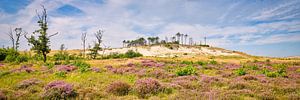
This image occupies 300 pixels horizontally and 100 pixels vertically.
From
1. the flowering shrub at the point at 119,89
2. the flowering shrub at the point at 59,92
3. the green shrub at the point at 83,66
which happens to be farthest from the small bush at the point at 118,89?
the green shrub at the point at 83,66

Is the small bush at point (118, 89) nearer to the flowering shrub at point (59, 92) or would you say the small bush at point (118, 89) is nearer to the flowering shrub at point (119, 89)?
the flowering shrub at point (119, 89)

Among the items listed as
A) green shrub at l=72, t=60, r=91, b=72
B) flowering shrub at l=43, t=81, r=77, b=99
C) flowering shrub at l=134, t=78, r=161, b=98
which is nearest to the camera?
flowering shrub at l=43, t=81, r=77, b=99

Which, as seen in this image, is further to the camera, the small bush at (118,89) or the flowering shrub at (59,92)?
the small bush at (118,89)

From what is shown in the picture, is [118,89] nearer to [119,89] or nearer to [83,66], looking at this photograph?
[119,89]

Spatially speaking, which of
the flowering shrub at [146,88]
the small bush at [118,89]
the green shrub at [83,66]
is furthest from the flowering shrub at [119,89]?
the green shrub at [83,66]

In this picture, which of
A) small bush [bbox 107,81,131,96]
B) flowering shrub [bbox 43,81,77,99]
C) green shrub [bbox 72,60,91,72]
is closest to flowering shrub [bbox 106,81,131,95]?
small bush [bbox 107,81,131,96]

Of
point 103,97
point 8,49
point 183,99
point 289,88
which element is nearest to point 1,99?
point 103,97

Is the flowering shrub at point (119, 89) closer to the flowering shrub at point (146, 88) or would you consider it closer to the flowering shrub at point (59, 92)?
the flowering shrub at point (146, 88)

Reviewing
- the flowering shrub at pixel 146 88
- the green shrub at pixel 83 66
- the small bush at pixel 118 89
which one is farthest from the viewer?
the green shrub at pixel 83 66

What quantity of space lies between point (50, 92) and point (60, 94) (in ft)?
1.45

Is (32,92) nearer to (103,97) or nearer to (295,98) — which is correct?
(103,97)

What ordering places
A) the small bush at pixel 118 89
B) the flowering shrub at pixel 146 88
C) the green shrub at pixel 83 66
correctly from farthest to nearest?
the green shrub at pixel 83 66, the small bush at pixel 118 89, the flowering shrub at pixel 146 88

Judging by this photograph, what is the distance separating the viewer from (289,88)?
34.0 ft

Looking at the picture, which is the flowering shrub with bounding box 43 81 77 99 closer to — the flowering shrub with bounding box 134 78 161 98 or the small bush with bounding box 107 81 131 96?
the small bush with bounding box 107 81 131 96
